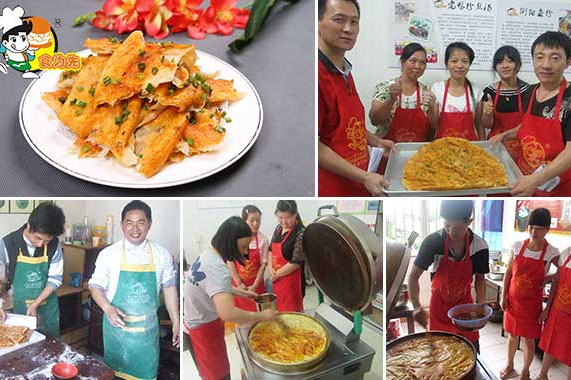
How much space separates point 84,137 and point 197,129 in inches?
11.3

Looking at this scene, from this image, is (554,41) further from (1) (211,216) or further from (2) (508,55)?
(1) (211,216)

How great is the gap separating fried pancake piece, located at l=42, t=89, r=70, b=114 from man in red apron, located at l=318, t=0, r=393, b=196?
0.71m

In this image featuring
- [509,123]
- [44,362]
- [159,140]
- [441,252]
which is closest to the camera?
[159,140]

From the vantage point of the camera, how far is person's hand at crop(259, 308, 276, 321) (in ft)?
4.90

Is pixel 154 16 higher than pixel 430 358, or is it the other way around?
pixel 154 16

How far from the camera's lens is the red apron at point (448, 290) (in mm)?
1588

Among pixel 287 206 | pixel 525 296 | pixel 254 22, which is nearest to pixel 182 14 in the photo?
pixel 254 22

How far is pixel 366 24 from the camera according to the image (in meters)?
1.42

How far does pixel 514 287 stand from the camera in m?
1.62

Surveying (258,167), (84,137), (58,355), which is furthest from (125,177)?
(58,355)

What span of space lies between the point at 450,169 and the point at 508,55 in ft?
1.33

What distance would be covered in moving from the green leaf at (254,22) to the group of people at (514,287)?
879mm

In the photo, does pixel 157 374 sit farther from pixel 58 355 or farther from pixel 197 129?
pixel 197 129

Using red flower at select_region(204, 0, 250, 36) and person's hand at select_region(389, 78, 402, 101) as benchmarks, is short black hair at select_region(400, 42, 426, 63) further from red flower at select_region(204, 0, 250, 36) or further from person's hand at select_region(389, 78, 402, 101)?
red flower at select_region(204, 0, 250, 36)
